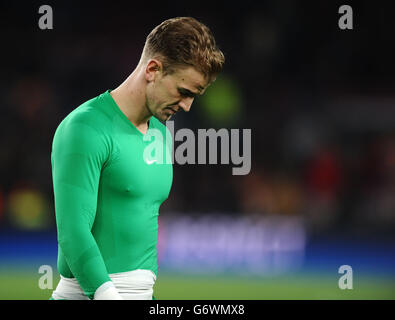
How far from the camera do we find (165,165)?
233 centimetres

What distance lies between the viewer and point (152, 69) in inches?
86.7

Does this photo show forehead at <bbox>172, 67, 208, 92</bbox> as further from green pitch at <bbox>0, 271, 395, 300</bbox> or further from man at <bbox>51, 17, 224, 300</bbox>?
green pitch at <bbox>0, 271, 395, 300</bbox>

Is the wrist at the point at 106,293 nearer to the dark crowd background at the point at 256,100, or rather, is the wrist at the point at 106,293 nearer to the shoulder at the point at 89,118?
the shoulder at the point at 89,118

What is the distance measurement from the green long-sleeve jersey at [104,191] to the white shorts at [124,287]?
0.08ft

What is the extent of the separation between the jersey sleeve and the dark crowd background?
5478 mm

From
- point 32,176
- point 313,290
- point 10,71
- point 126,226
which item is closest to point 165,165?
point 126,226

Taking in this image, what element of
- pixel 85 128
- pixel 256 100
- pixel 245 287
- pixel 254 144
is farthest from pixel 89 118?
pixel 256 100

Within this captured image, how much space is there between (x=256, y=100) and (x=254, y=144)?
30.7 inches

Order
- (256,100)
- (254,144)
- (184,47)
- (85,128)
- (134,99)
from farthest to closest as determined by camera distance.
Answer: (256,100) < (254,144) < (134,99) < (184,47) < (85,128)

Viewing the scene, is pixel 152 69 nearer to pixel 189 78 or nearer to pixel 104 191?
pixel 189 78

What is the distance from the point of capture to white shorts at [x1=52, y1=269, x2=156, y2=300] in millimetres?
2148

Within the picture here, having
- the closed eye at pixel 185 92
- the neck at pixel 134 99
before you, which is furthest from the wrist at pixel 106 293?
the closed eye at pixel 185 92

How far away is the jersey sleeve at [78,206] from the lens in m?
A: 1.92

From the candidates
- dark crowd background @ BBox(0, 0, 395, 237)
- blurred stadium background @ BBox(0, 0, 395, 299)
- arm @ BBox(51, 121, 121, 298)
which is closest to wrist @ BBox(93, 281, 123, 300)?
arm @ BBox(51, 121, 121, 298)
